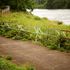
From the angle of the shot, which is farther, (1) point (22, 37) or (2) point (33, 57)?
(1) point (22, 37)

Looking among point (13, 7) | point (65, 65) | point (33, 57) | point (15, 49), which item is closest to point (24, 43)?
point (15, 49)

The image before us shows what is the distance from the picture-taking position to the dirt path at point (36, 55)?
1104 centimetres

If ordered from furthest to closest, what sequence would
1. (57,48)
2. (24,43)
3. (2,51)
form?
(24,43) < (57,48) < (2,51)

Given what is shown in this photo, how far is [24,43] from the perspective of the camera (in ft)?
51.0

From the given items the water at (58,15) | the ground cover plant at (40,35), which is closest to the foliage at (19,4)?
the water at (58,15)

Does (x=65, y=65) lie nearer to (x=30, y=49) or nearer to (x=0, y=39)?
(x=30, y=49)

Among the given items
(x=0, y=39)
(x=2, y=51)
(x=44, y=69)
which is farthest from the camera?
(x=0, y=39)

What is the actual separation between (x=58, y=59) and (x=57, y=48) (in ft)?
6.97

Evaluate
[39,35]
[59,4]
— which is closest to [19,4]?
[39,35]

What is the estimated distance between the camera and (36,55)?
12695 millimetres

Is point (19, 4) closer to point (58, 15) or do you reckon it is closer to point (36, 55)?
point (58, 15)

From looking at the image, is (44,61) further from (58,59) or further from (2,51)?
(2,51)

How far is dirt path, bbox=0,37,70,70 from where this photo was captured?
11.0m

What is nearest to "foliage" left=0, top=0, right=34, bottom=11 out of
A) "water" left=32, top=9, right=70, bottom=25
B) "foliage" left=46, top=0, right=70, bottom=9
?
"water" left=32, top=9, right=70, bottom=25
